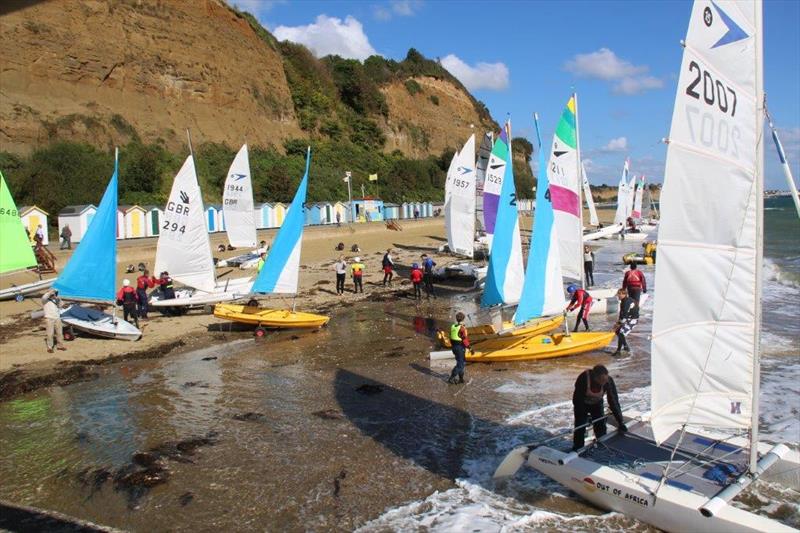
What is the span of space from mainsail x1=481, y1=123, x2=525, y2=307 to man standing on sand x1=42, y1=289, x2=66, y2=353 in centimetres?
1027

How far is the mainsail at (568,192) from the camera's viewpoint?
14.2 metres

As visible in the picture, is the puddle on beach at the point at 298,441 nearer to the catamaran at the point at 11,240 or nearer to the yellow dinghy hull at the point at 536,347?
the yellow dinghy hull at the point at 536,347

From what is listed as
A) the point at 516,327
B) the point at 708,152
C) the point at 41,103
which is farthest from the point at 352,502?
the point at 41,103

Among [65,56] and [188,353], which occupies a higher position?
[65,56]

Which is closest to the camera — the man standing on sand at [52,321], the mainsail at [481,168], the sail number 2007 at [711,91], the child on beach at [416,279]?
the sail number 2007 at [711,91]

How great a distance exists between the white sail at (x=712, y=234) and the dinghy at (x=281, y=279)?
11.7 meters

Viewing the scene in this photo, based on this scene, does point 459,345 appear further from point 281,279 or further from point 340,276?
point 340,276

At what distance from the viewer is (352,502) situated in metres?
7.15

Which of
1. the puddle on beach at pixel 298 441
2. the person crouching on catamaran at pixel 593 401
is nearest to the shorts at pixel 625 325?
the puddle on beach at pixel 298 441

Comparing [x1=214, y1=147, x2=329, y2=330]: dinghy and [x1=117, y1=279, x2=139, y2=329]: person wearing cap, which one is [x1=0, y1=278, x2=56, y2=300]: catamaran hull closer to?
[x1=117, y1=279, x2=139, y2=329]: person wearing cap

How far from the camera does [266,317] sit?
53.4 feet

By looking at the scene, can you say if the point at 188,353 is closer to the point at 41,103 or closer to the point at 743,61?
the point at 743,61

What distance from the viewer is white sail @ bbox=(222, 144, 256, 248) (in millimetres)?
24109

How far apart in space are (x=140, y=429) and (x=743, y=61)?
9.52 meters
